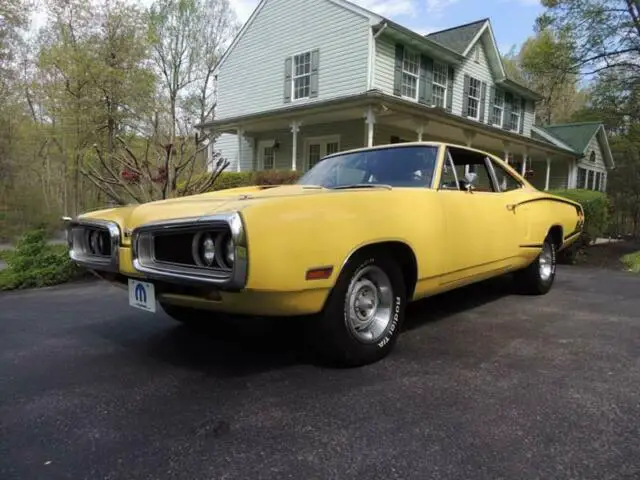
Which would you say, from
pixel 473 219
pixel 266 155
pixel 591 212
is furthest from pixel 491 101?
pixel 473 219

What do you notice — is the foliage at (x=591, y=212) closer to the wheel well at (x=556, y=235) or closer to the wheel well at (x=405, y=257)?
the wheel well at (x=556, y=235)

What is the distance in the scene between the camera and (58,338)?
12.6 feet

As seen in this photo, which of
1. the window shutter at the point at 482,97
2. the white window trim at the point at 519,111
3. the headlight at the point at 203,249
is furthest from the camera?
the white window trim at the point at 519,111

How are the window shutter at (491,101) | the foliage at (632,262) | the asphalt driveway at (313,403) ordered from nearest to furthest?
1. the asphalt driveway at (313,403)
2. the foliage at (632,262)
3. the window shutter at (491,101)

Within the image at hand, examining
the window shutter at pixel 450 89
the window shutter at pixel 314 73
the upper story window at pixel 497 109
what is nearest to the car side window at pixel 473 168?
the window shutter at pixel 314 73

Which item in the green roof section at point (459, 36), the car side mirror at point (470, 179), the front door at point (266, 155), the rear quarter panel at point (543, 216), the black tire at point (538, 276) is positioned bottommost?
the black tire at point (538, 276)

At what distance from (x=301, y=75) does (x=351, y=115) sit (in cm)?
327

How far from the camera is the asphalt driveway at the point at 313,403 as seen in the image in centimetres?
196

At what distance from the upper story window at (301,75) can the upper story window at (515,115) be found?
10.4m

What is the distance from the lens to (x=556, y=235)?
568cm

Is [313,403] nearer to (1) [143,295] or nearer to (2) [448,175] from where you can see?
(1) [143,295]

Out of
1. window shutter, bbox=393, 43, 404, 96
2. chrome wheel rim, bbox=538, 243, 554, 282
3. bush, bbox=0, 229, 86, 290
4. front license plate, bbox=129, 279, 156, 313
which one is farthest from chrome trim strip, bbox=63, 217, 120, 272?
window shutter, bbox=393, 43, 404, 96

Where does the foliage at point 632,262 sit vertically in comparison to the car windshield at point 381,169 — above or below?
below

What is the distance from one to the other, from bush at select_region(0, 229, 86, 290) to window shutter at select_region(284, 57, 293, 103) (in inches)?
429
